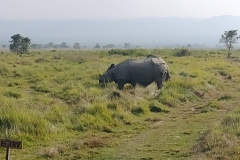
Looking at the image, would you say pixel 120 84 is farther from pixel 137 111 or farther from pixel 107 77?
pixel 137 111

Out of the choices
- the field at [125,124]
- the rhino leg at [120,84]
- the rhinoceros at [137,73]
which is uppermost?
the rhinoceros at [137,73]

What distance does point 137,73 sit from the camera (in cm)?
1783

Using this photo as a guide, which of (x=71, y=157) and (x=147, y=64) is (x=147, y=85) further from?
(x=71, y=157)

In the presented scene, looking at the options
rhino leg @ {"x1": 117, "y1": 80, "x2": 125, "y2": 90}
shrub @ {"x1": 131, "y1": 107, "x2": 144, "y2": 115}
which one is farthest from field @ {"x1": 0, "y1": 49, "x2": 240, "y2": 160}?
rhino leg @ {"x1": 117, "y1": 80, "x2": 125, "y2": 90}

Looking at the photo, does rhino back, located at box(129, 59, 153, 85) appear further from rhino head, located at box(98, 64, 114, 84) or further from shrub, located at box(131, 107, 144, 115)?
shrub, located at box(131, 107, 144, 115)

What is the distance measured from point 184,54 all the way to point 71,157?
4614 cm

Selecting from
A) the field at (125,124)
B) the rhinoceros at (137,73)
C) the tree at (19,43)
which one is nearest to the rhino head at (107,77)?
A: the rhinoceros at (137,73)

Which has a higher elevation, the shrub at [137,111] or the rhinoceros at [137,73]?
the rhinoceros at [137,73]

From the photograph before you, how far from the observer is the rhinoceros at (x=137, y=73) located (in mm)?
17672

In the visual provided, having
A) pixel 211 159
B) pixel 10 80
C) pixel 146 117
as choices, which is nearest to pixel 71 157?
pixel 211 159

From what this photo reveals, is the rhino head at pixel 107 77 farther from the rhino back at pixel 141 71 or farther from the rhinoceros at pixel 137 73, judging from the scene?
the rhino back at pixel 141 71

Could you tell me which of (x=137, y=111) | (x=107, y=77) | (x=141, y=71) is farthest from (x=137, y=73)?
(x=137, y=111)

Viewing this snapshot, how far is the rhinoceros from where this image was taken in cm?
1767

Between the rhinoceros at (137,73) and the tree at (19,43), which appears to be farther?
the tree at (19,43)
